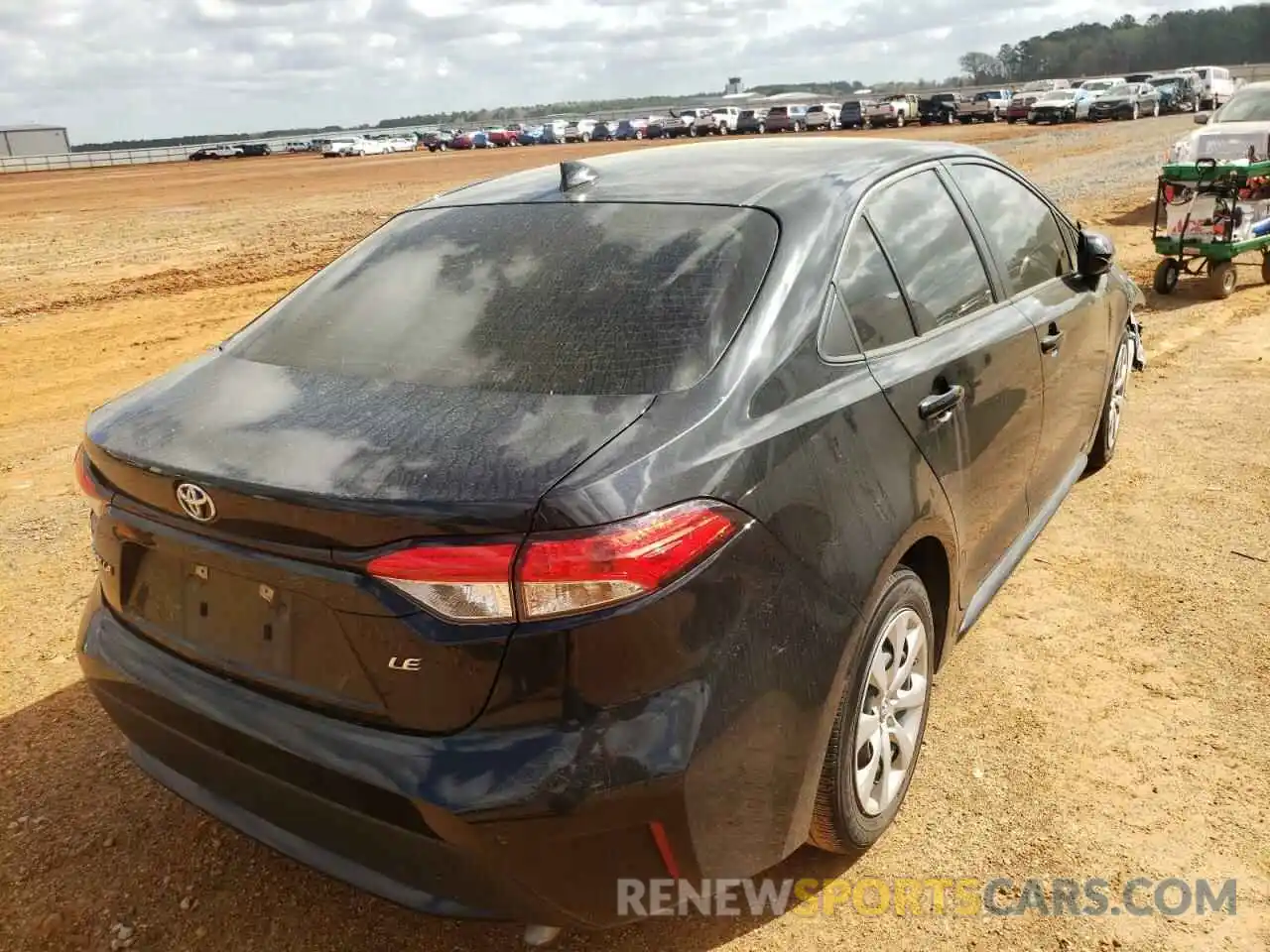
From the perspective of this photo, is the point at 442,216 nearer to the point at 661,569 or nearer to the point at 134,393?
the point at 134,393

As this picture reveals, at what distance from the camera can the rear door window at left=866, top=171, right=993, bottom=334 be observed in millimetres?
2904

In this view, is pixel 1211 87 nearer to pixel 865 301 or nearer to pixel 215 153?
pixel 865 301

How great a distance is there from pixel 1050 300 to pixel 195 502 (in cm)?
302

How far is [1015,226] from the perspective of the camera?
3754 millimetres

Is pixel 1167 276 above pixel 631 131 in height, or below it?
below

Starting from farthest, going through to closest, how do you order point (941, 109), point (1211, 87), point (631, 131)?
point (631, 131) < point (941, 109) < point (1211, 87)

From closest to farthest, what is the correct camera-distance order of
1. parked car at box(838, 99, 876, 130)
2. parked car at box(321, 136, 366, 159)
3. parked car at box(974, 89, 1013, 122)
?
parked car at box(974, 89, 1013, 122) → parked car at box(838, 99, 876, 130) → parked car at box(321, 136, 366, 159)

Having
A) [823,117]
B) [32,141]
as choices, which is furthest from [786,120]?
[32,141]

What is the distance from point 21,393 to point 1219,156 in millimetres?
12979

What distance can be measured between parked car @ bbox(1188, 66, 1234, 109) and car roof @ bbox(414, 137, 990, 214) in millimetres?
51469

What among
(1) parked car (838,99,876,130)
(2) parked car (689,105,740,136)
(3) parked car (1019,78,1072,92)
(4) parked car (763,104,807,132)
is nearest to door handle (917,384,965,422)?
(1) parked car (838,99,876,130)

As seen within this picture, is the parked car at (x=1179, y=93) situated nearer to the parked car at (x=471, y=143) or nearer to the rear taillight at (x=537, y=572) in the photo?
the parked car at (x=471, y=143)

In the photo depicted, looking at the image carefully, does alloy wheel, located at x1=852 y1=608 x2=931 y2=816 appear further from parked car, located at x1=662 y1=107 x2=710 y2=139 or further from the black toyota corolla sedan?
parked car, located at x1=662 y1=107 x2=710 y2=139

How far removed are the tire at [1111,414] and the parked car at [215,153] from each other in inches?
2750
